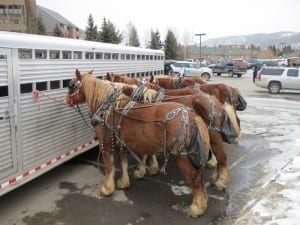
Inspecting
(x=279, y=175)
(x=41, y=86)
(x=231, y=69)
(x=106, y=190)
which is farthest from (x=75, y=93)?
(x=231, y=69)

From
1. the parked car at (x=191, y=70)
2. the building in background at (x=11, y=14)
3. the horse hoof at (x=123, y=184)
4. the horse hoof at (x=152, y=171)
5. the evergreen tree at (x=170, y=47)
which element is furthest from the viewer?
the evergreen tree at (x=170, y=47)

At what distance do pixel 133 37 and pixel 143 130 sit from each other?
65254mm

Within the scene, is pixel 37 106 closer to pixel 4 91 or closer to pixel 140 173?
pixel 4 91

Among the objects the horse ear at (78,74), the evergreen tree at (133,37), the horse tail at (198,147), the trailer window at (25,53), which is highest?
the evergreen tree at (133,37)

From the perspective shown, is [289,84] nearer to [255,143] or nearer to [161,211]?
[255,143]

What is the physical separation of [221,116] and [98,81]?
2.31 metres

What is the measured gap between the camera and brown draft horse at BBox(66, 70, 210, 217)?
5.79 m

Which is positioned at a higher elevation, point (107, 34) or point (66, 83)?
point (107, 34)

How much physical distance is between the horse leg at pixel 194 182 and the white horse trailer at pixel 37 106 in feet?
7.83

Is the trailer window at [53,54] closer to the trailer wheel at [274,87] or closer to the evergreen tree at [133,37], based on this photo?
the trailer wheel at [274,87]

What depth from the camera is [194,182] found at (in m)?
5.90

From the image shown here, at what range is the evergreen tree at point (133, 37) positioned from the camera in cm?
6706

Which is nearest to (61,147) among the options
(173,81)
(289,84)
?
(173,81)

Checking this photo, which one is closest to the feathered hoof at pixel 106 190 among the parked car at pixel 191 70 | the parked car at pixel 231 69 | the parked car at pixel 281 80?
the parked car at pixel 281 80
